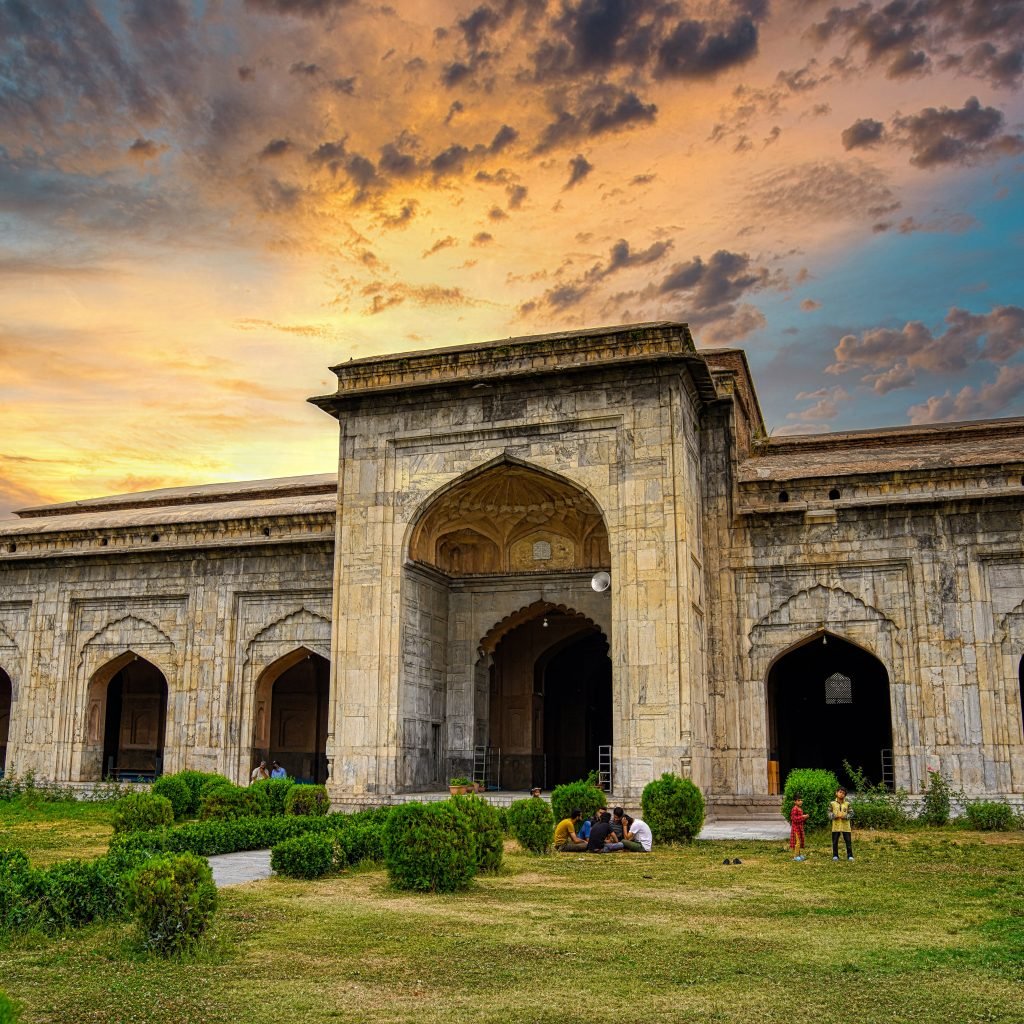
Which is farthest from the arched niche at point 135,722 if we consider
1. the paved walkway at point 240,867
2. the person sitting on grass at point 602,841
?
the person sitting on grass at point 602,841

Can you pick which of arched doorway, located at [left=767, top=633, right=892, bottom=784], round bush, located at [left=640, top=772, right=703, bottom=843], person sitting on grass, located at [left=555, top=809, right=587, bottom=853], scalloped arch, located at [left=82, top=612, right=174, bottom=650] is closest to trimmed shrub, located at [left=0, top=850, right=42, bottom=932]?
person sitting on grass, located at [left=555, top=809, right=587, bottom=853]

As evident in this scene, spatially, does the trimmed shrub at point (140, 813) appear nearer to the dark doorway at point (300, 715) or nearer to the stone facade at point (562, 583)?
the stone facade at point (562, 583)

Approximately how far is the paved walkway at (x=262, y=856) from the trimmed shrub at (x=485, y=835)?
6.64 feet

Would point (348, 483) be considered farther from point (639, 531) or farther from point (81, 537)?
point (81, 537)

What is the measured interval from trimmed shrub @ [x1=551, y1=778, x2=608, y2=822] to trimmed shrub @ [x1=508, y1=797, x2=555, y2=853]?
1.35 meters

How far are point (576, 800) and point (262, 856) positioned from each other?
4002 millimetres

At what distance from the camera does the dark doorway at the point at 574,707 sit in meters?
24.9

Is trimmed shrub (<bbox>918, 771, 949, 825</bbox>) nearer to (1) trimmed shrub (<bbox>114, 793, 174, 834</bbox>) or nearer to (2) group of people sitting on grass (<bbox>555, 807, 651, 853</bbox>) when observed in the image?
(2) group of people sitting on grass (<bbox>555, 807, 651, 853</bbox>)

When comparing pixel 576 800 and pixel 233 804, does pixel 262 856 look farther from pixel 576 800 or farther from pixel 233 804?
pixel 576 800

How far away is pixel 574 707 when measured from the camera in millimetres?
25375

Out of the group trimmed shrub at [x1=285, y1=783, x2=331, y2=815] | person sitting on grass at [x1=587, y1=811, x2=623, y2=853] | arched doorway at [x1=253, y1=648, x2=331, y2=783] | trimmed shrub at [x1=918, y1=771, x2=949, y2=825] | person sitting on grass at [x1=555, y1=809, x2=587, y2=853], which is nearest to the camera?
person sitting on grass at [x1=587, y1=811, x2=623, y2=853]

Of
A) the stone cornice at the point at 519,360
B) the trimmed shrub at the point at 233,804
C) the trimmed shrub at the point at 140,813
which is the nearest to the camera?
the trimmed shrub at the point at 140,813

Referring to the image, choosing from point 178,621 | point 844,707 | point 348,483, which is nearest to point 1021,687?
point 844,707

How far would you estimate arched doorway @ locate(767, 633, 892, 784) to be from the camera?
24938mm
